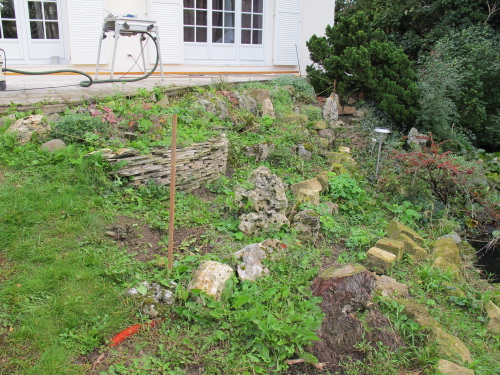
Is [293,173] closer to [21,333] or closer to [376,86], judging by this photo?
[376,86]

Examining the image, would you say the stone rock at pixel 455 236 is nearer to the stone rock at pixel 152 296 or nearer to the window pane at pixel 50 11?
the stone rock at pixel 152 296

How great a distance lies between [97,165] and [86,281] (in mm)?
1512

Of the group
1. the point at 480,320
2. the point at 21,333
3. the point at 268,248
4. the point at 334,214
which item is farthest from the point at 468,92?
the point at 21,333

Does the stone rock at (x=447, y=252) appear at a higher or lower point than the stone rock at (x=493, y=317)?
higher

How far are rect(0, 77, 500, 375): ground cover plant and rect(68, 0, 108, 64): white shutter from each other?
336 cm

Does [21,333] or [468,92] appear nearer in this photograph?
[21,333]

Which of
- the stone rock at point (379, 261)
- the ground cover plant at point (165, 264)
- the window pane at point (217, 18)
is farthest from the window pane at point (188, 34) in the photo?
the stone rock at point (379, 261)

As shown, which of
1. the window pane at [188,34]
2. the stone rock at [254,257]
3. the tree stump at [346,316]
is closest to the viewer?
the tree stump at [346,316]

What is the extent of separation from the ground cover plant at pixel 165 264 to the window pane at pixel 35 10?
4133mm

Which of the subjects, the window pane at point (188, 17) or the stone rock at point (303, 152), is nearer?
the stone rock at point (303, 152)

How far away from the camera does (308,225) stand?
4.12 metres

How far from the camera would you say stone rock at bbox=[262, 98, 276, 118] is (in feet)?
22.9

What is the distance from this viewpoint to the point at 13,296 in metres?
2.77

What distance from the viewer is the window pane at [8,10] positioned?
7.89 metres
